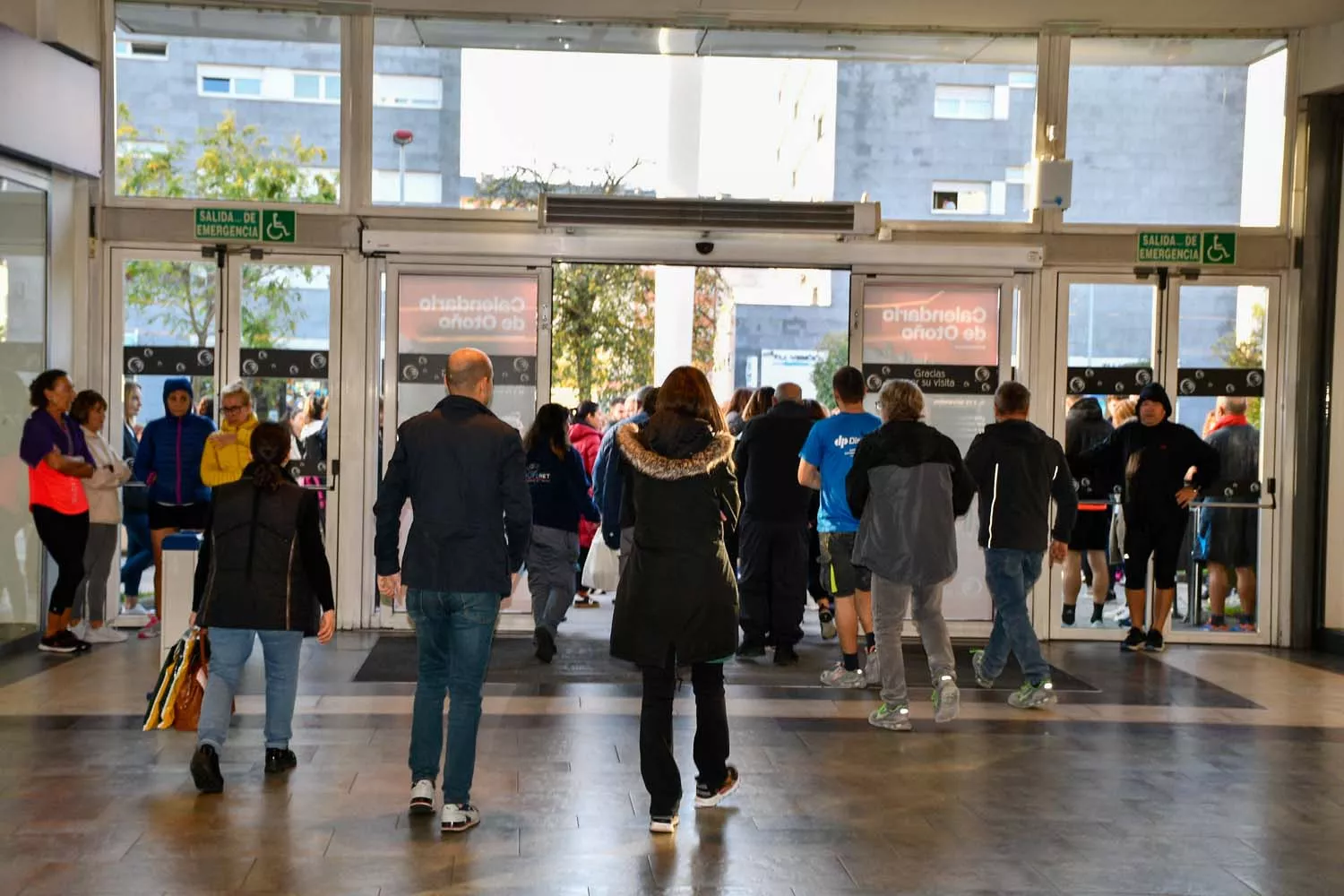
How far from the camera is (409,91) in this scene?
34.8 feet

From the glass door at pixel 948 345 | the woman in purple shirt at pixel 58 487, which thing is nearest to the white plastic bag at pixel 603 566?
the glass door at pixel 948 345

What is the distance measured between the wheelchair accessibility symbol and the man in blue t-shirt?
4271mm

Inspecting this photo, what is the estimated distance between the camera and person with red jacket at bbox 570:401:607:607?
12000mm

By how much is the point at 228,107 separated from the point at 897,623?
6322 mm

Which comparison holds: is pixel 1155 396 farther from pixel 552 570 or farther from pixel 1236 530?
pixel 552 570

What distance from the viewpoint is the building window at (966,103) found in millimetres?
10828

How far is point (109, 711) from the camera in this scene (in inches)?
289

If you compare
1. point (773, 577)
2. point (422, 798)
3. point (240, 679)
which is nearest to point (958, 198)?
point (773, 577)

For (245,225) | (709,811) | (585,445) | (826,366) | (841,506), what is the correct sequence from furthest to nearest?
(826,366), (585,445), (245,225), (841,506), (709,811)

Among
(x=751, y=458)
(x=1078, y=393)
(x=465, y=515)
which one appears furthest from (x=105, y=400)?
(x=1078, y=393)

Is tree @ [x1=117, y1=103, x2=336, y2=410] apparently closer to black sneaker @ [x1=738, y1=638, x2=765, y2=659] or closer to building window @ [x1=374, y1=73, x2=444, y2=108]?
building window @ [x1=374, y1=73, x2=444, y2=108]

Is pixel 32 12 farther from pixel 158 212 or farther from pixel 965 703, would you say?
pixel 965 703

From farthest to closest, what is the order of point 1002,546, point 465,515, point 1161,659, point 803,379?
point 803,379
point 1161,659
point 1002,546
point 465,515

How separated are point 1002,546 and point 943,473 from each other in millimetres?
853
